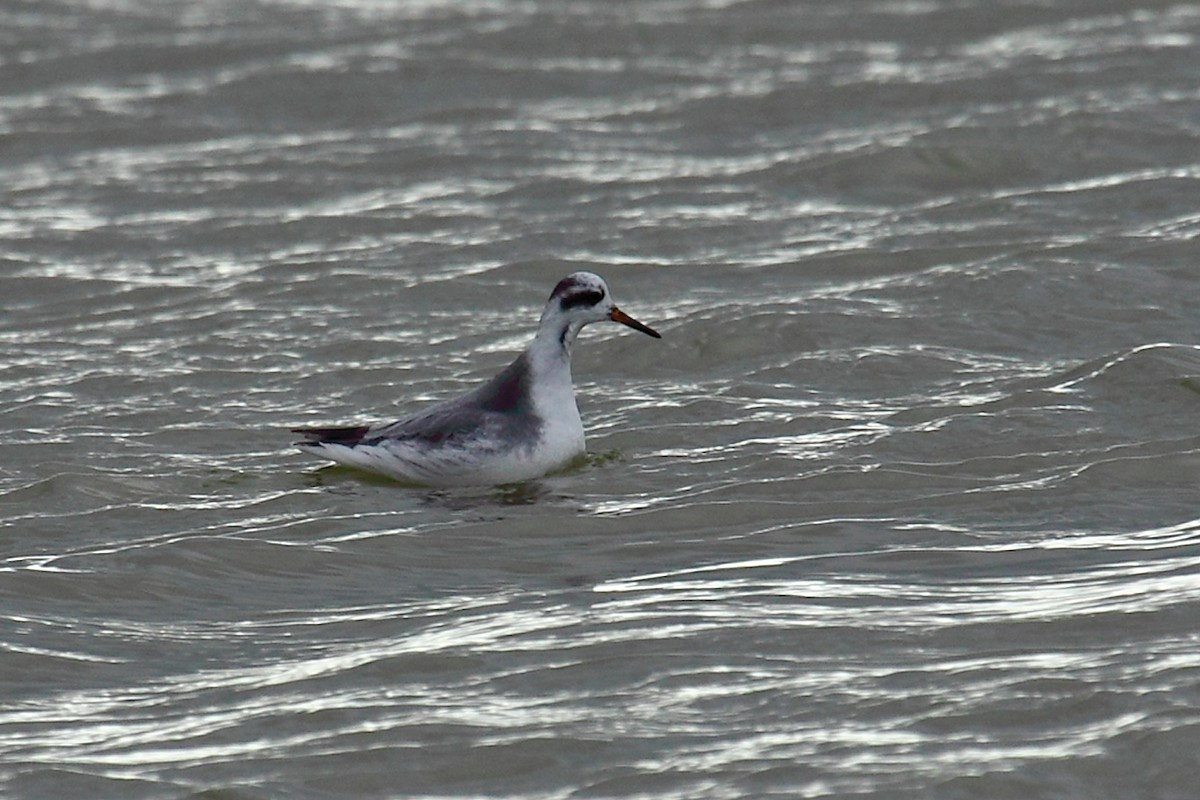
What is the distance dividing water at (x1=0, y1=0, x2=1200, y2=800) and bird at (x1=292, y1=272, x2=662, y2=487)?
17 centimetres

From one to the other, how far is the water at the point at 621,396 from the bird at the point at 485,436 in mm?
172

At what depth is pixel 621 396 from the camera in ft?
42.9

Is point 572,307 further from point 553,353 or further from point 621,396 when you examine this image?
point 621,396

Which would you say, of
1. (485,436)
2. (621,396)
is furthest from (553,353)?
(621,396)

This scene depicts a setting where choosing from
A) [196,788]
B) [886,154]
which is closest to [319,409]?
[196,788]

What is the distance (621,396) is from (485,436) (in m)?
2.04

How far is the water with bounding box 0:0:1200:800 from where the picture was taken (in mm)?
7789

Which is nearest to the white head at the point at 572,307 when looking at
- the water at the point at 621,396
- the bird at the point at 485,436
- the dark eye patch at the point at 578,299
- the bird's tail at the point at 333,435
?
the dark eye patch at the point at 578,299

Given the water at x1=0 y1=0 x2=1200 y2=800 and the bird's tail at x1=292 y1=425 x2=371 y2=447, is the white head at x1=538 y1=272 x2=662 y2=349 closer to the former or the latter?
the water at x1=0 y1=0 x2=1200 y2=800

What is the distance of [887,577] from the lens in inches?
364

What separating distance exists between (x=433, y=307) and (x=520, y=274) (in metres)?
0.90

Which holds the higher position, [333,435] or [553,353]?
A: [553,353]

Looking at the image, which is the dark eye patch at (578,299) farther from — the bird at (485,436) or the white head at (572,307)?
the bird at (485,436)

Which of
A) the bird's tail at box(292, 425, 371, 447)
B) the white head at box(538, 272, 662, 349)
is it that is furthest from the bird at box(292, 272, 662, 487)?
the white head at box(538, 272, 662, 349)
